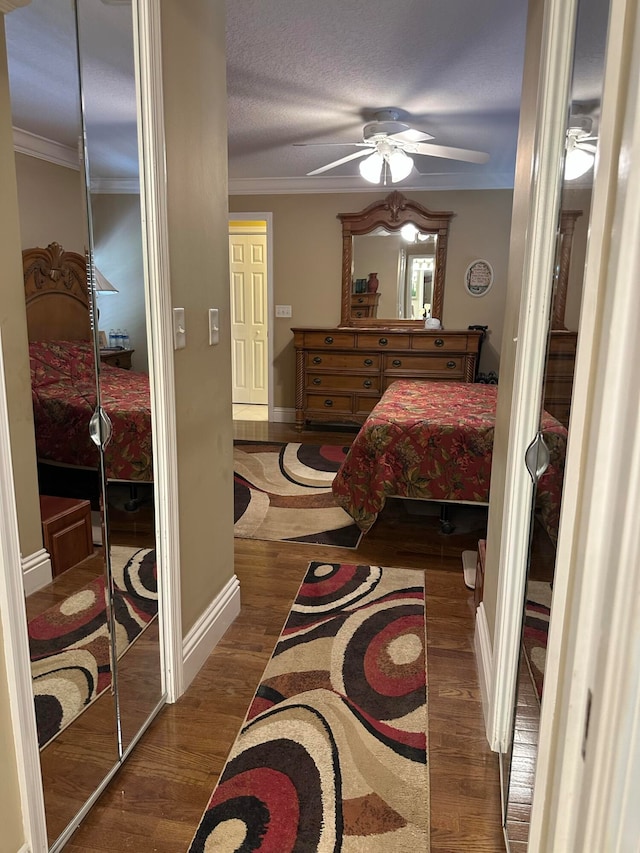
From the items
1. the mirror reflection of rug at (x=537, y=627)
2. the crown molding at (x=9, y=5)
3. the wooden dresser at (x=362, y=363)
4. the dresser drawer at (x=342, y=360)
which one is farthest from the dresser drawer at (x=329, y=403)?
the crown molding at (x=9, y=5)

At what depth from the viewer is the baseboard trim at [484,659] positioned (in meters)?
1.81

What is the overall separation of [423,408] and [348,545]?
0.98 m

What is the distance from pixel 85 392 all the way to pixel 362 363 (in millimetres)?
4441

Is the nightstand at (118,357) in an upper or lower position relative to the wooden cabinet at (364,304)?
lower

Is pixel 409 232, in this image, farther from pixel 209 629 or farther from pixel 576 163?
pixel 576 163

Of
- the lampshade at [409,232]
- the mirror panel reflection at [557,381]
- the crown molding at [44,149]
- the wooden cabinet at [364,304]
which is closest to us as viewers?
the mirror panel reflection at [557,381]

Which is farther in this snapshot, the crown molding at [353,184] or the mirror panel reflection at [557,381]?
the crown molding at [353,184]

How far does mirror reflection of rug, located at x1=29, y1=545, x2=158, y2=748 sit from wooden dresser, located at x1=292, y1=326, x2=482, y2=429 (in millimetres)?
4124

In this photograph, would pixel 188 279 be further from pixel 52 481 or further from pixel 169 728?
pixel 169 728

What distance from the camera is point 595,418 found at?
1.79 ft

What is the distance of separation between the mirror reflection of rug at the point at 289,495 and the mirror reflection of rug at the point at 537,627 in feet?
6.52

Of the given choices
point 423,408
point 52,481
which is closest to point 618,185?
point 52,481

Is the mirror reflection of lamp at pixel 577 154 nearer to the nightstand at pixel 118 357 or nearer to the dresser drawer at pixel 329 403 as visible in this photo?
the nightstand at pixel 118 357

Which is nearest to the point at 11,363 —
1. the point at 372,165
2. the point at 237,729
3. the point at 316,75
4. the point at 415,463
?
the point at 237,729
